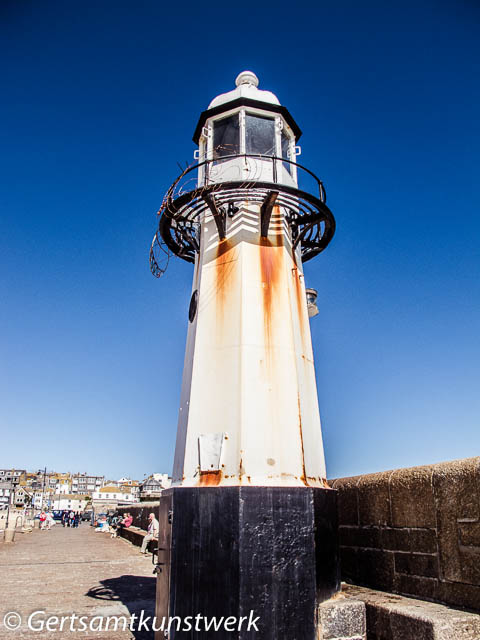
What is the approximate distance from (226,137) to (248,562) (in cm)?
600

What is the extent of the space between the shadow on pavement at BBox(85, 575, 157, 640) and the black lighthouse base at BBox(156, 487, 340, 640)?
181cm

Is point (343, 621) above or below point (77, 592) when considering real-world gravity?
above

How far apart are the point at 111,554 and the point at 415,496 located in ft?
48.1

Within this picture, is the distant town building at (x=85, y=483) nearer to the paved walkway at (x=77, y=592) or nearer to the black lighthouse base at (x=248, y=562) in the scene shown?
the paved walkway at (x=77, y=592)

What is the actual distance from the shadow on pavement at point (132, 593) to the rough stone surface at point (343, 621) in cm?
255

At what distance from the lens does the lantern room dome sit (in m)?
7.75

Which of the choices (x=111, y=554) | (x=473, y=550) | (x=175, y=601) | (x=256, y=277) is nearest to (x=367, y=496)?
(x=473, y=550)

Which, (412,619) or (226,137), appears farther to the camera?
(226,137)

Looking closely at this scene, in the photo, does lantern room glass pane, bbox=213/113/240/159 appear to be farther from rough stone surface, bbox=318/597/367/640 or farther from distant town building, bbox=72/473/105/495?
distant town building, bbox=72/473/105/495

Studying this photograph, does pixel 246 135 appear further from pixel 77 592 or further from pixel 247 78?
pixel 77 592

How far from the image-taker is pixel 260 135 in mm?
7664

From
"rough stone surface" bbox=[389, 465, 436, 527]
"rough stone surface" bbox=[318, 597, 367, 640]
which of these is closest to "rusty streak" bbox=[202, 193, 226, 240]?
"rough stone surface" bbox=[389, 465, 436, 527]

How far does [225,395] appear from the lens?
5855mm

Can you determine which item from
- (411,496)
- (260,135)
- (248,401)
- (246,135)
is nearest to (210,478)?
(248,401)
